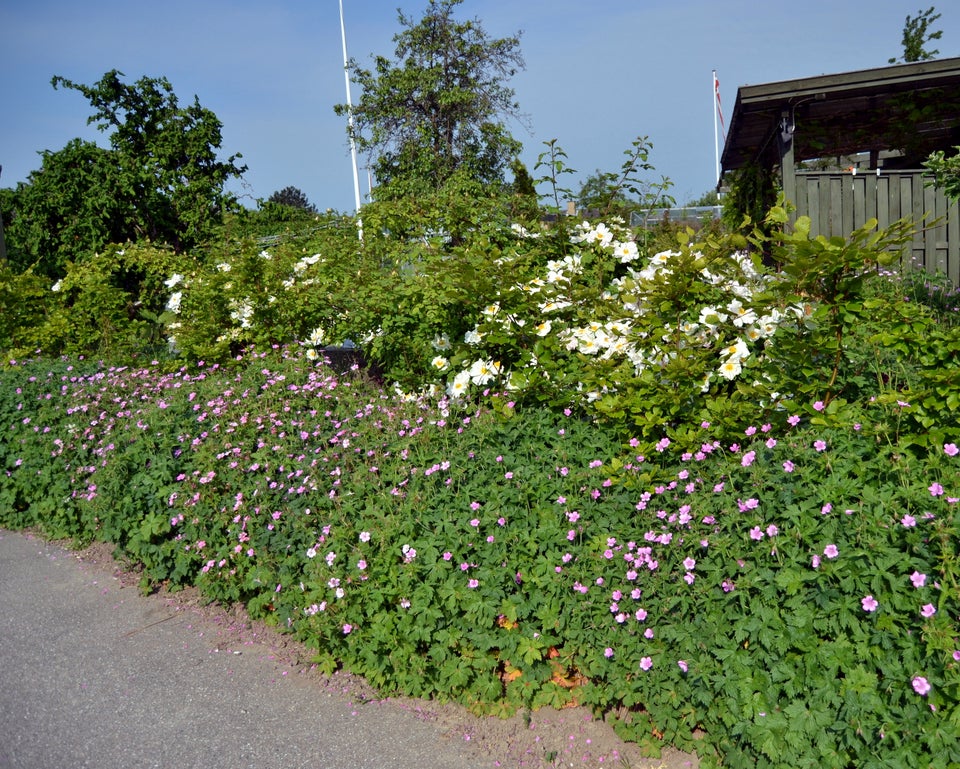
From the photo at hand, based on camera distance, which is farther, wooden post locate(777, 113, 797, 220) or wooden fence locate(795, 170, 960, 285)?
wooden post locate(777, 113, 797, 220)

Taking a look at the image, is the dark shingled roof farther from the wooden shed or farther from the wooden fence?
the wooden fence

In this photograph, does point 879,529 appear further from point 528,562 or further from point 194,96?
point 194,96

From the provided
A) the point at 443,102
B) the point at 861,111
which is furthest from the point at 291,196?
the point at 861,111

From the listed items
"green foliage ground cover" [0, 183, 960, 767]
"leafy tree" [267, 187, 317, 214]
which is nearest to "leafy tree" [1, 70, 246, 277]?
"green foliage ground cover" [0, 183, 960, 767]

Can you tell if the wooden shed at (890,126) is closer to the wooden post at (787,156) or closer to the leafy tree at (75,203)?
the wooden post at (787,156)

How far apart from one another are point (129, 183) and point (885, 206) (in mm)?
8851

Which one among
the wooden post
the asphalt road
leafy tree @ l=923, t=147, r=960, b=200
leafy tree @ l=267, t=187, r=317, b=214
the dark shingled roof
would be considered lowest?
the asphalt road

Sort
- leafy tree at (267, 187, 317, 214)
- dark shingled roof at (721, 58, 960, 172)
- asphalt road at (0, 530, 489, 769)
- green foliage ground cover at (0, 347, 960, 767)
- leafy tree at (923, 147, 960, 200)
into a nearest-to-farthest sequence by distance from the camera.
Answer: green foliage ground cover at (0, 347, 960, 767) < asphalt road at (0, 530, 489, 769) < leafy tree at (923, 147, 960, 200) < dark shingled roof at (721, 58, 960, 172) < leafy tree at (267, 187, 317, 214)

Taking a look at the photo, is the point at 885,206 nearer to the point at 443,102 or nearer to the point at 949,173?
the point at 949,173

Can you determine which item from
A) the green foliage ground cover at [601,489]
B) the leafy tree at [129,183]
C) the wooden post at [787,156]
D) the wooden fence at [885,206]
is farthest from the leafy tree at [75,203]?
the wooden fence at [885,206]

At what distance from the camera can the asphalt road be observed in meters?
2.89

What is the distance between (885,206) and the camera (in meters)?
8.10

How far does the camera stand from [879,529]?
2406 mm

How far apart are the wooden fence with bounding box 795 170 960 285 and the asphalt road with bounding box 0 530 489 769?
6.66 metres
